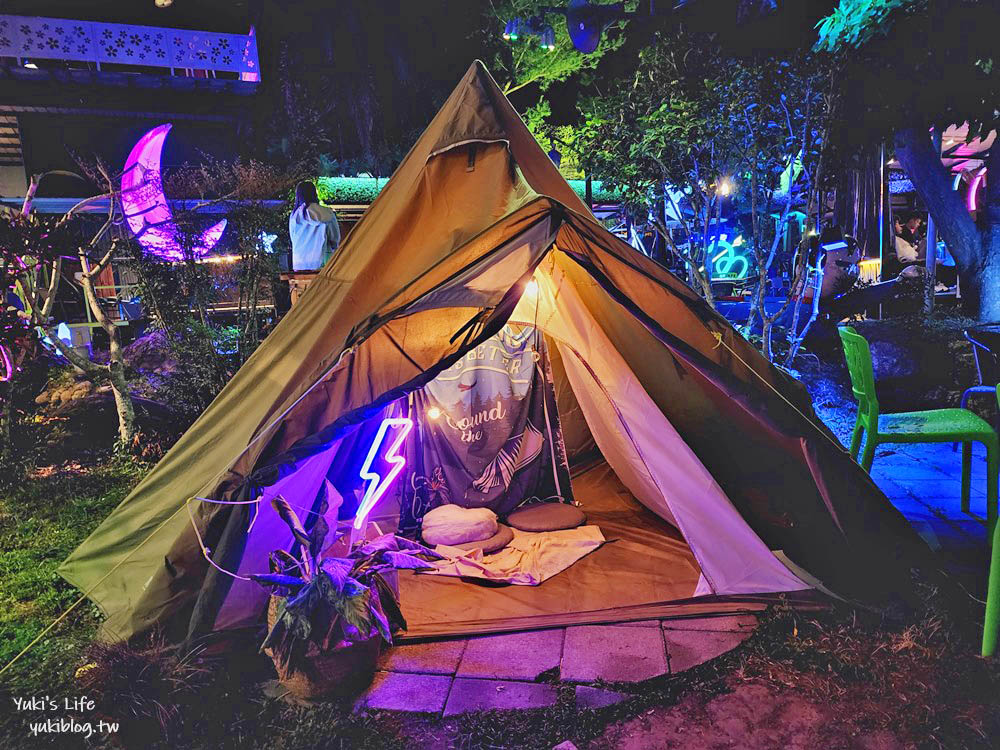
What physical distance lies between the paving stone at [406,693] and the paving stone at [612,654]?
54cm

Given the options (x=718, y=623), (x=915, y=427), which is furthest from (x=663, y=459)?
(x=915, y=427)

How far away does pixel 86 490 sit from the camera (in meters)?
4.95

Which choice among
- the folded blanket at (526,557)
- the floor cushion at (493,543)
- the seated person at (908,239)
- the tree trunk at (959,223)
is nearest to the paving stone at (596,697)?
the folded blanket at (526,557)

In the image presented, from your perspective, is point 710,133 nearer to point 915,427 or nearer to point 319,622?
point 915,427

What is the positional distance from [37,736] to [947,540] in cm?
456

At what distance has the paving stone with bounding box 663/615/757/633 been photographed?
2.84 metres

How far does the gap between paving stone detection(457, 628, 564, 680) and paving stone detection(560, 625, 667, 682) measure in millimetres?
67

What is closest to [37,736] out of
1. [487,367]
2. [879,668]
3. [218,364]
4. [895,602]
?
[487,367]

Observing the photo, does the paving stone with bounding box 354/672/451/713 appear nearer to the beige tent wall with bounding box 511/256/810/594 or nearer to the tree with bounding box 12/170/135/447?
the beige tent wall with bounding box 511/256/810/594

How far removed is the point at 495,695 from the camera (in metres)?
2.46

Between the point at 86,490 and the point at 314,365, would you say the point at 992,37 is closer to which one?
the point at 314,365

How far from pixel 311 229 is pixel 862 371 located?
163 inches

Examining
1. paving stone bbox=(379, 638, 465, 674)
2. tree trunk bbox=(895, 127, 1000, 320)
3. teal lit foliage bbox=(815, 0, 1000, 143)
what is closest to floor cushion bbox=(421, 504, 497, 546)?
paving stone bbox=(379, 638, 465, 674)

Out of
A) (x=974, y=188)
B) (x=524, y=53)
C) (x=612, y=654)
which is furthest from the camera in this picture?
(x=524, y=53)
